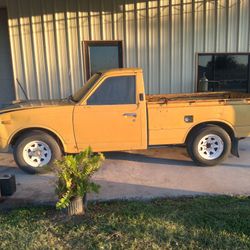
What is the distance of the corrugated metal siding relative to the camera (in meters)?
9.69

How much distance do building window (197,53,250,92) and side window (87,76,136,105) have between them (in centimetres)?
483

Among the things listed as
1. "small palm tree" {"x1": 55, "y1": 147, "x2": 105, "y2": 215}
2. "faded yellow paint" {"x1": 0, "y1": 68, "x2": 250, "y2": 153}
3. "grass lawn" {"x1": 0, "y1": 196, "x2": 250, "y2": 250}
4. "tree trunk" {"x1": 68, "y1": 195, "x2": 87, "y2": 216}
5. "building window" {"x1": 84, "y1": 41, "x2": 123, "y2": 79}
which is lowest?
"grass lawn" {"x1": 0, "y1": 196, "x2": 250, "y2": 250}

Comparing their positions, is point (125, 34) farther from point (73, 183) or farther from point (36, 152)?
point (73, 183)

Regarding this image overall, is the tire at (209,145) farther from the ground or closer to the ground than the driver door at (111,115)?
closer to the ground

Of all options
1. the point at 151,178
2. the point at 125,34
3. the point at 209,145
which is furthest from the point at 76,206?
the point at 125,34

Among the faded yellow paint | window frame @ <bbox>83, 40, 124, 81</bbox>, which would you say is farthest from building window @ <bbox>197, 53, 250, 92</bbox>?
the faded yellow paint

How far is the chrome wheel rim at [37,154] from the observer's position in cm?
614

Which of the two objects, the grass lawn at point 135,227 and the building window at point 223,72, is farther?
the building window at point 223,72

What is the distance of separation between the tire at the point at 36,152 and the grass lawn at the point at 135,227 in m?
1.71

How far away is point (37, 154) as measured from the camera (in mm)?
6191

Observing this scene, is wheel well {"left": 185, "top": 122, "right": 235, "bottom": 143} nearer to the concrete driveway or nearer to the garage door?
the concrete driveway

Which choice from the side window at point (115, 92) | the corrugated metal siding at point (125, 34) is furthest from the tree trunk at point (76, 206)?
the corrugated metal siding at point (125, 34)

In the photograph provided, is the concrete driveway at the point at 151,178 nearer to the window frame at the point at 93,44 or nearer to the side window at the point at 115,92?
the side window at the point at 115,92

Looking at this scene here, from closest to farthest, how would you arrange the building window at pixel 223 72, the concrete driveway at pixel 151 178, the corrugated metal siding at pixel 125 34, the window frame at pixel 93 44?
the concrete driveway at pixel 151 178
the corrugated metal siding at pixel 125 34
the window frame at pixel 93 44
the building window at pixel 223 72
